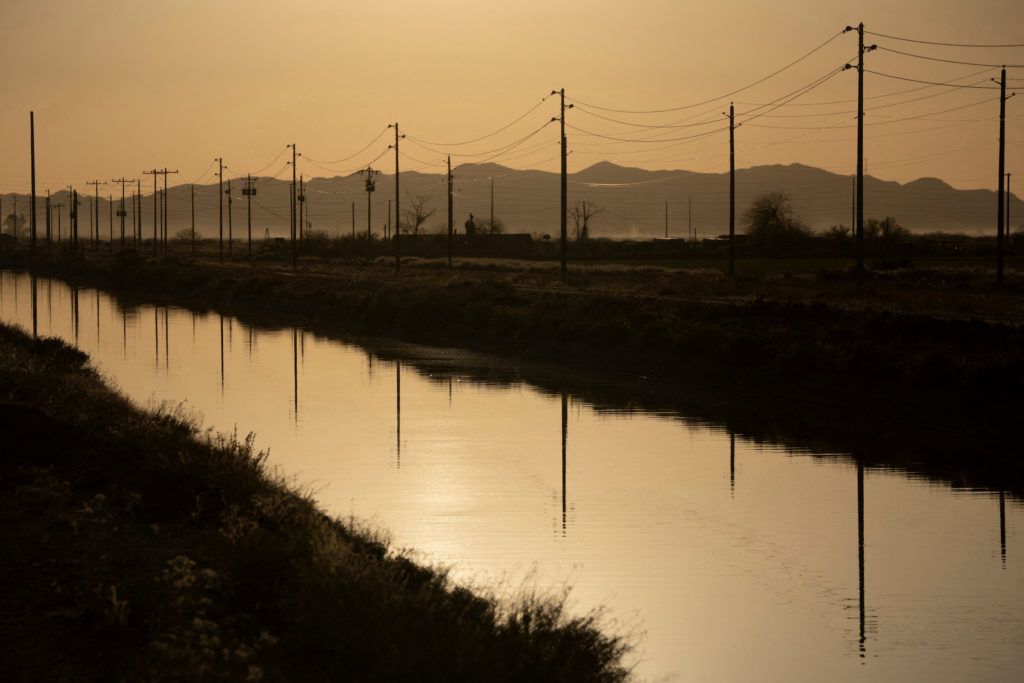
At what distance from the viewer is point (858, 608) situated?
42.1ft

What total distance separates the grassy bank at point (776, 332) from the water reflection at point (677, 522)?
3608 mm

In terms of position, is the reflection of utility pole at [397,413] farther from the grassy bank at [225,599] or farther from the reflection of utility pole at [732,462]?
the grassy bank at [225,599]

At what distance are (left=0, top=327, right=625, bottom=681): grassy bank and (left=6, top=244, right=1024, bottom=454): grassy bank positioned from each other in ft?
47.1

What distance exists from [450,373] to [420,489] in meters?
16.8

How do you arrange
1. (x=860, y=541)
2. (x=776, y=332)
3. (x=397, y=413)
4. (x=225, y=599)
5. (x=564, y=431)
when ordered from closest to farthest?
1. (x=225, y=599)
2. (x=860, y=541)
3. (x=564, y=431)
4. (x=397, y=413)
5. (x=776, y=332)

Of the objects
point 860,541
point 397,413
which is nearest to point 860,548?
point 860,541

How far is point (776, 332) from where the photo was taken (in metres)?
34.0

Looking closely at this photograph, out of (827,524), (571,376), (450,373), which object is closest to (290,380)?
(450,373)

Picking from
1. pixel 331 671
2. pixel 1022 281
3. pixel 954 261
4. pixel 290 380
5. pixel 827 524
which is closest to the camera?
pixel 331 671

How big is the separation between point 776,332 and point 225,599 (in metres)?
25.2

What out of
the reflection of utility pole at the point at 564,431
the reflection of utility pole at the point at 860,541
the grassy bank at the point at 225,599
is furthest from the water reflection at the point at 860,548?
the reflection of utility pole at the point at 564,431

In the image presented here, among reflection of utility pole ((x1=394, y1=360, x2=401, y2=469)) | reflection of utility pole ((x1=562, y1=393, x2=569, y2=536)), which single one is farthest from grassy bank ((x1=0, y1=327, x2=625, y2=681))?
reflection of utility pole ((x1=394, y1=360, x2=401, y2=469))

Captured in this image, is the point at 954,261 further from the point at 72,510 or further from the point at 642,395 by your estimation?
the point at 72,510

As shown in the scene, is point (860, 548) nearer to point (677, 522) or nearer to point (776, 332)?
point (677, 522)
